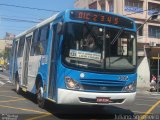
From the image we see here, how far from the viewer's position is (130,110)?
14062 mm

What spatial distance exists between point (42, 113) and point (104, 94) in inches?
89.9

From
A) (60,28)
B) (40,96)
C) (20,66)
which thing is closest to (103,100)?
(60,28)

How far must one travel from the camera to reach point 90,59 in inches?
437

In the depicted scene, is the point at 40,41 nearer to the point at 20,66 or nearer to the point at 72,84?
the point at 72,84

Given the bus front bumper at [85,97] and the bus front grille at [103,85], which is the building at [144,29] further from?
the bus front bumper at [85,97]

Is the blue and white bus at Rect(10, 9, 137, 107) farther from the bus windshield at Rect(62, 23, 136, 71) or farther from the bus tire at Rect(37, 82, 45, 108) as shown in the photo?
the bus tire at Rect(37, 82, 45, 108)

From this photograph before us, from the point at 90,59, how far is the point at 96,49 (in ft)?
1.37

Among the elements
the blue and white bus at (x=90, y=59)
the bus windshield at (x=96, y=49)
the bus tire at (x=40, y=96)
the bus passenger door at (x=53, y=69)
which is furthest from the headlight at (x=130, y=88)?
the bus tire at (x=40, y=96)

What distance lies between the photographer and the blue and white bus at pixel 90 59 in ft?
36.0

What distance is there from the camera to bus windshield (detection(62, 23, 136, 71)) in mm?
11047

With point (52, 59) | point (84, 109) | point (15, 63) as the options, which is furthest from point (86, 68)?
point (15, 63)

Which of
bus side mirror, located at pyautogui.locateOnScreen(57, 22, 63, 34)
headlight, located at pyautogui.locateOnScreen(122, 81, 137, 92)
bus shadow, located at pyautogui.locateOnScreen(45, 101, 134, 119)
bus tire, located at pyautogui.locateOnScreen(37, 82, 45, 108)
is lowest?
bus shadow, located at pyautogui.locateOnScreen(45, 101, 134, 119)

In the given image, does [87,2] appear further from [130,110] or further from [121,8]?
[130,110]

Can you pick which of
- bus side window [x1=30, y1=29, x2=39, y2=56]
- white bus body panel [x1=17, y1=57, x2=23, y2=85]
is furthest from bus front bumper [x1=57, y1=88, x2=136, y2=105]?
white bus body panel [x1=17, y1=57, x2=23, y2=85]
